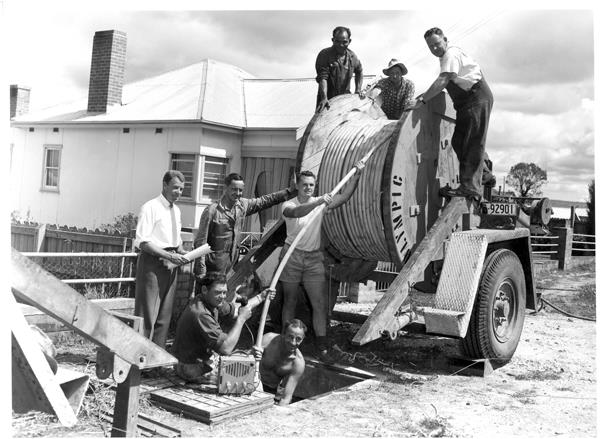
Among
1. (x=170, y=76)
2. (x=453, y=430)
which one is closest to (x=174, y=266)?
(x=453, y=430)

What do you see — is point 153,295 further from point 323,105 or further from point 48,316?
point 323,105

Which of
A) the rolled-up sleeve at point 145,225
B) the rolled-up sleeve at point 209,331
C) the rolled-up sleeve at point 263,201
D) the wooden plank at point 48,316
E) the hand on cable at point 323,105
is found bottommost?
the wooden plank at point 48,316

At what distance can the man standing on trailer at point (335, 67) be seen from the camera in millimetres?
8352

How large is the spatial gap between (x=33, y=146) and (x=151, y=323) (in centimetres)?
1704

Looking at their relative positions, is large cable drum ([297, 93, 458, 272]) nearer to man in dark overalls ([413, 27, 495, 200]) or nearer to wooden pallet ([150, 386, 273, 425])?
man in dark overalls ([413, 27, 495, 200])

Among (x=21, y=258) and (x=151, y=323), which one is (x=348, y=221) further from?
(x=21, y=258)

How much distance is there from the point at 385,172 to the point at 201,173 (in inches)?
432

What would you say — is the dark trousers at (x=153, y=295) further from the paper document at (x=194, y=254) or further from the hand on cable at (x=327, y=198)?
the hand on cable at (x=327, y=198)

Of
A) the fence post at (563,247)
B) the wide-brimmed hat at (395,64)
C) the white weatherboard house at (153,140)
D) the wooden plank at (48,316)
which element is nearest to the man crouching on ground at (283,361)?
the wooden plank at (48,316)

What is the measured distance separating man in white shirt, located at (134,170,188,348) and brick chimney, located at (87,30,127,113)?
1383 cm

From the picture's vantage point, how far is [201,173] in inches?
675

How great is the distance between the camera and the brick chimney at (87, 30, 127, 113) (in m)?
18.7

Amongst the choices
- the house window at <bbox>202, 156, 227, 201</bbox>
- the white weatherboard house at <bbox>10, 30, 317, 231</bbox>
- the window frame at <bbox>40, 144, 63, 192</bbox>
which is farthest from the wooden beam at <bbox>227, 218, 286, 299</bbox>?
the window frame at <bbox>40, 144, 63, 192</bbox>

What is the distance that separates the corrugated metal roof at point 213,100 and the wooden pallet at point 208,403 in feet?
39.7
